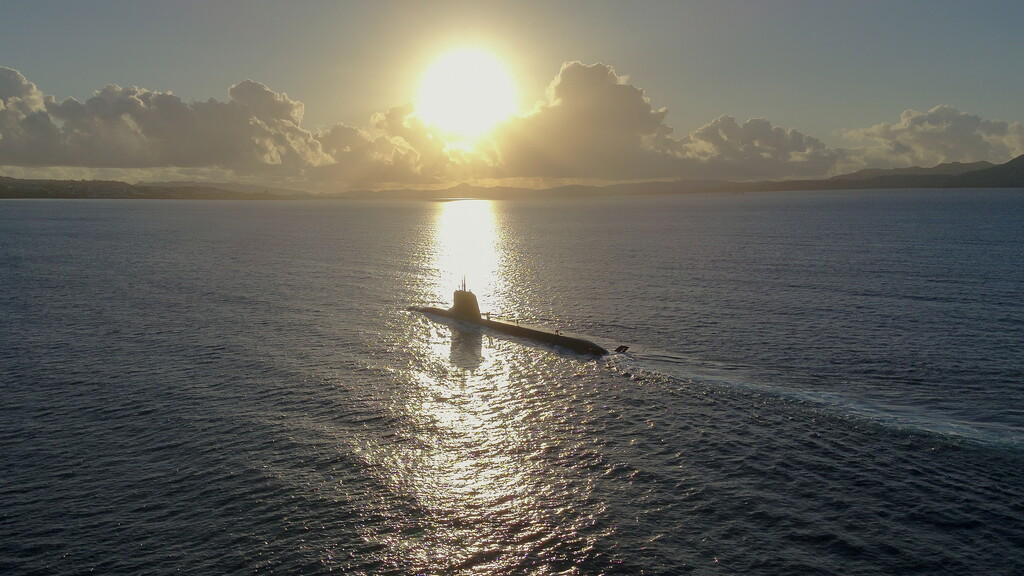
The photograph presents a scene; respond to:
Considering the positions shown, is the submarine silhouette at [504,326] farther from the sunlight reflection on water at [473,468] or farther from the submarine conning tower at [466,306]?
the sunlight reflection on water at [473,468]

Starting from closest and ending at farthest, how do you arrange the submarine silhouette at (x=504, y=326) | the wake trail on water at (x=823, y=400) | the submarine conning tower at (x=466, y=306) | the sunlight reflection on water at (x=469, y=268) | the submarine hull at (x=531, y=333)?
1. the wake trail on water at (x=823, y=400)
2. the submarine hull at (x=531, y=333)
3. the submarine silhouette at (x=504, y=326)
4. the submarine conning tower at (x=466, y=306)
5. the sunlight reflection on water at (x=469, y=268)

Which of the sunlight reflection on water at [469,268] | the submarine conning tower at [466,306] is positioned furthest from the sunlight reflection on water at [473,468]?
the sunlight reflection on water at [469,268]

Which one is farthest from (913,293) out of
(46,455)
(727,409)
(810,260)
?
(46,455)

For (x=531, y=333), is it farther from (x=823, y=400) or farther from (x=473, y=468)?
(x=473, y=468)

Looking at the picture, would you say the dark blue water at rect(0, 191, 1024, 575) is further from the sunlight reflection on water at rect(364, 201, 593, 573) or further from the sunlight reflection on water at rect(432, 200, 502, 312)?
the sunlight reflection on water at rect(432, 200, 502, 312)

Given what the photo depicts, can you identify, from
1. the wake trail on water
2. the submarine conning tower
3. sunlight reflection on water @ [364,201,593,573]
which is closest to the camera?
sunlight reflection on water @ [364,201,593,573]

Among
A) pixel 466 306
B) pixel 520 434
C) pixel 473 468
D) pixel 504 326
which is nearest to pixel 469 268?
pixel 466 306

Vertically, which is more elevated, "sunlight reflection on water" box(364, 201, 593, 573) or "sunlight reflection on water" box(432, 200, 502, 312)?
"sunlight reflection on water" box(432, 200, 502, 312)

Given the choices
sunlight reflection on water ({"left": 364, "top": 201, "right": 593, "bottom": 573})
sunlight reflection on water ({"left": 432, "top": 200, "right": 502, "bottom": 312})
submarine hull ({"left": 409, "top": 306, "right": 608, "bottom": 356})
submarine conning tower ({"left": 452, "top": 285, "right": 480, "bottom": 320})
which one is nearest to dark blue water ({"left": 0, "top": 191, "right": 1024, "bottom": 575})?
sunlight reflection on water ({"left": 364, "top": 201, "right": 593, "bottom": 573})

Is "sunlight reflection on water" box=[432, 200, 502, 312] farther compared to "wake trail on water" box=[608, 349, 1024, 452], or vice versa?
"sunlight reflection on water" box=[432, 200, 502, 312]

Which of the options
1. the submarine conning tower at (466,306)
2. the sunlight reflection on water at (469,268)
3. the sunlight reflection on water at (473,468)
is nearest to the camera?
the sunlight reflection on water at (473,468)
